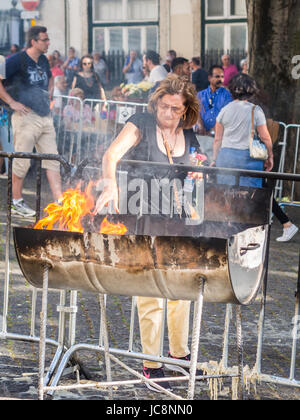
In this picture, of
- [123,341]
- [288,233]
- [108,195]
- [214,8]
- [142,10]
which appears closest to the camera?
[108,195]

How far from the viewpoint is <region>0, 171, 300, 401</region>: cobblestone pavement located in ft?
14.8

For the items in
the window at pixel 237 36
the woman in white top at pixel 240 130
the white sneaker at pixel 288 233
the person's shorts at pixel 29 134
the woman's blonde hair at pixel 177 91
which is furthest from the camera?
the window at pixel 237 36

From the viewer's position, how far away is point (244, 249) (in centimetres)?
367

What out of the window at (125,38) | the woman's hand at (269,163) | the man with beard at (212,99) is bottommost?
the woman's hand at (269,163)

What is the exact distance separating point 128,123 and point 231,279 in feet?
4.62

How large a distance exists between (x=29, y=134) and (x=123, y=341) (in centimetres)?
433

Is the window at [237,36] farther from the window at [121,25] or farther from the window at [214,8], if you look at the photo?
the window at [121,25]

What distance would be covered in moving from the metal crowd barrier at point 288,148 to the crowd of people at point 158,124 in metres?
0.95

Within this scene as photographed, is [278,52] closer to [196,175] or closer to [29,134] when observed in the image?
[29,134]

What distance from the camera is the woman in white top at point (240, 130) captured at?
7.91 m

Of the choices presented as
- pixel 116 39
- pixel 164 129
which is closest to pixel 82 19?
pixel 116 39

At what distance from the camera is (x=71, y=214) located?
4047 mm

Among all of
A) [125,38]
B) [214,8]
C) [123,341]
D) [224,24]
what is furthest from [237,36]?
[123,341]

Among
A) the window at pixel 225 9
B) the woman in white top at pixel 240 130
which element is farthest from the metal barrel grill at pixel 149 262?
the window at pixel 225 9
